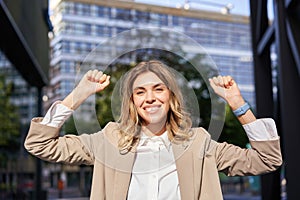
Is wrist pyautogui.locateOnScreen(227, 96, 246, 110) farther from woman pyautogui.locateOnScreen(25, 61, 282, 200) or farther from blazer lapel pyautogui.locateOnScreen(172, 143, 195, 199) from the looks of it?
blazer lapel pyautogui.locateOnScreen(172, 143, 195, 199)

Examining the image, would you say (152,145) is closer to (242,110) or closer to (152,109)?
(152,109)

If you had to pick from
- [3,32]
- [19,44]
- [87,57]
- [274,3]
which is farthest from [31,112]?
[87,57]

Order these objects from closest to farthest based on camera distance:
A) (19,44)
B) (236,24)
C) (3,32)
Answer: (3,32), (19,44), (236,24)

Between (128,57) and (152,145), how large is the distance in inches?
9.5

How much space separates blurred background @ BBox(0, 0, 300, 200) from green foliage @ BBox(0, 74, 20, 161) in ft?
0.06

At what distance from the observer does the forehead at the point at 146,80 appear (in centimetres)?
104

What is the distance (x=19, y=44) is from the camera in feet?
18.4

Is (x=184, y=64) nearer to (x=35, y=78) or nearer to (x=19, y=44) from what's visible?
(x=19, y=44)

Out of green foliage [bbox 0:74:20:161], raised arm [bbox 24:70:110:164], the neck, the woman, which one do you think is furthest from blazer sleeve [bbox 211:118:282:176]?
Result: green foliage [bbox 0:74:20:161]

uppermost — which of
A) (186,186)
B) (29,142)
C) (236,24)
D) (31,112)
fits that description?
(236,24)

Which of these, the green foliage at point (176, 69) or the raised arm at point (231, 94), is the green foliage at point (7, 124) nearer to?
the green foliage at point (176, 69)

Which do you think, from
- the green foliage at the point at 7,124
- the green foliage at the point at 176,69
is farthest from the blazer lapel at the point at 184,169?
the green foliage at the point at 7,124

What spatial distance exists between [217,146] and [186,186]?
12 cm

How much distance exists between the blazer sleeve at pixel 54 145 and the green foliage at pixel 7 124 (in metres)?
6.08
